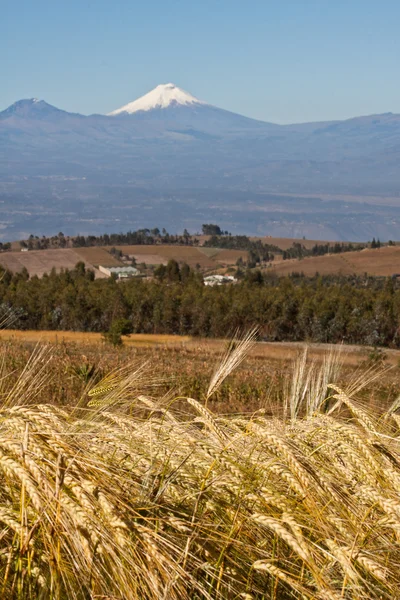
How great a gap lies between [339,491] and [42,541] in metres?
1.09

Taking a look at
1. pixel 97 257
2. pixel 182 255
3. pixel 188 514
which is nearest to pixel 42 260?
pixel 97 257

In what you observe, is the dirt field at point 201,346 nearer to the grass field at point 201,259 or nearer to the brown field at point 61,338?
the brown field at point 61,338

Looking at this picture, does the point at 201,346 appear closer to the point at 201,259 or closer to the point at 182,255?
the point at 201,259

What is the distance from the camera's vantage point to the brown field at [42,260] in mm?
110812

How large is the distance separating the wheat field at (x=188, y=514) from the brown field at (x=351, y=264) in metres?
103

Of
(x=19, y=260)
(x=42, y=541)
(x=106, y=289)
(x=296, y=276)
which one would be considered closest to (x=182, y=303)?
(x=106, y=289)

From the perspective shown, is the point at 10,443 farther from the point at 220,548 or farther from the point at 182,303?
the point at 182,303

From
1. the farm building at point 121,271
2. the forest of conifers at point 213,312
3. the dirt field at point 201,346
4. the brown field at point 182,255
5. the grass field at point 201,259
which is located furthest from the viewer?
the brown field at point 182,255

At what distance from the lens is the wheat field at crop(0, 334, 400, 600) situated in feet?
6.40

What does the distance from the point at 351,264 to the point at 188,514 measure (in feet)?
372

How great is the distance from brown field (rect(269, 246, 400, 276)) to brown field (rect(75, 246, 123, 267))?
27482mm

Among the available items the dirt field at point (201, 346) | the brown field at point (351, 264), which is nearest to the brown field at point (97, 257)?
the brown field at point (351, 264)

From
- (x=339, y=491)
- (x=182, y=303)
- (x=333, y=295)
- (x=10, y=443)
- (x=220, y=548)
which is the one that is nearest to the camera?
(x=10, y=443)

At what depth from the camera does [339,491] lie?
2582 mm
